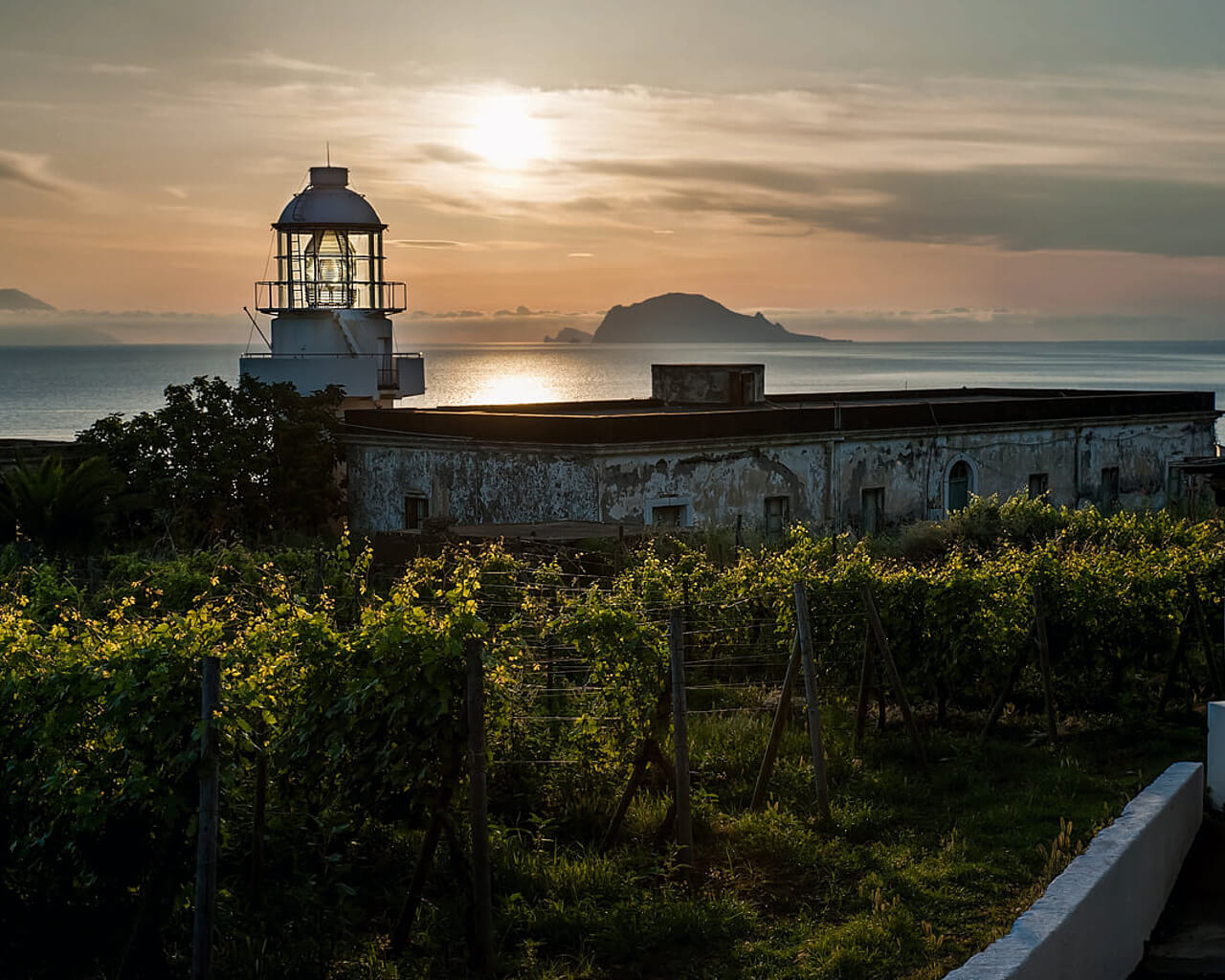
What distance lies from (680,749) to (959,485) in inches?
923

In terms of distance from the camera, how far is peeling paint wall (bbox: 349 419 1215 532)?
25.2 metres

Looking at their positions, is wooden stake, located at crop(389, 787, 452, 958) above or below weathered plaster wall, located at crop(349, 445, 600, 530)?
below

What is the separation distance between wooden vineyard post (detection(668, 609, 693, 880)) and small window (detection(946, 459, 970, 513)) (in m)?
22.6

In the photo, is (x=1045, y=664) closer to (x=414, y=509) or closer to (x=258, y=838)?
(x=258, y=838)

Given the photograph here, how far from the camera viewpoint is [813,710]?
10.4 meters

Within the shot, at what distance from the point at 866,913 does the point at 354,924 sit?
3.17m

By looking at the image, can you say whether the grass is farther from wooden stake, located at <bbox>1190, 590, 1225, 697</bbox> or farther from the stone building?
the stone building

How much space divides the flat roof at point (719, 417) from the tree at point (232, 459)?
1.31 meters

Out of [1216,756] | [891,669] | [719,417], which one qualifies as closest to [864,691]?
[891,669]

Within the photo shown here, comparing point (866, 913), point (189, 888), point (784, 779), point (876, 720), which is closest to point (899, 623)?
point (876, 720)

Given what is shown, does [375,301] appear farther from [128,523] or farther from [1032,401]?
[1032,401]

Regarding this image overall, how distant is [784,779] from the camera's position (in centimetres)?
1130

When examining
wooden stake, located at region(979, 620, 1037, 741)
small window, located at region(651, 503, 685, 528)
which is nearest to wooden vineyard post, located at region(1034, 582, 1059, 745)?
wooden stake, located at region(979, 620, 1037, 741)

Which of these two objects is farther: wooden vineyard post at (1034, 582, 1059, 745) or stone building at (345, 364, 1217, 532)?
stone building at (345, 364, 1217, 532)
